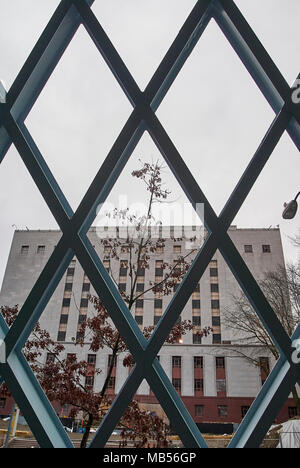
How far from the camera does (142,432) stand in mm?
2492

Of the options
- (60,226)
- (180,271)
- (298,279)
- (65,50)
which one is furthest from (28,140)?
(298,279)

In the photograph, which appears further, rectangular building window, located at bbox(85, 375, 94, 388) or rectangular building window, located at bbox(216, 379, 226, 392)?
rectangular building window, located at bbox(216, 379, 226, 392)

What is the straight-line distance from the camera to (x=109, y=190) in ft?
4.37

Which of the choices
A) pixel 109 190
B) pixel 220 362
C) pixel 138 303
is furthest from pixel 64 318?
pixel 220 362

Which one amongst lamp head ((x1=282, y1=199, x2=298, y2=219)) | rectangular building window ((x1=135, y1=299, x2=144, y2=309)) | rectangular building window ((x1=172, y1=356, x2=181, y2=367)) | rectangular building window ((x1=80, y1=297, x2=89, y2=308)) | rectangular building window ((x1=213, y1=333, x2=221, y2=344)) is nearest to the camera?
rectangular building window ((x1=135, y1=299, x2=144, y2=309))

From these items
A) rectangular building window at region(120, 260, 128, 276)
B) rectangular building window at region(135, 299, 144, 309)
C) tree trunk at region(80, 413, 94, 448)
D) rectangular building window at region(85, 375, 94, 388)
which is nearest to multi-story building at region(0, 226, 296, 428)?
rectangular building window at region(135, 299, 144, 309)

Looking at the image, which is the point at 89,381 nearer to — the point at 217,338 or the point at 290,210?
the point at 290,210

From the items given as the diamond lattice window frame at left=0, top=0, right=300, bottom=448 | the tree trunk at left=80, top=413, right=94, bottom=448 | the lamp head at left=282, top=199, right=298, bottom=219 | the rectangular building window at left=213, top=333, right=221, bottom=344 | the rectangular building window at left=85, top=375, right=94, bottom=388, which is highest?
the rectangular building window at left=213, top=333, right=221, bottom=344

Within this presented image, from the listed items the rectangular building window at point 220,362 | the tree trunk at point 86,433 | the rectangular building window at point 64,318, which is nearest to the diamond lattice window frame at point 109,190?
the tree trunk at point 86,433

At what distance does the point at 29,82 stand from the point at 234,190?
106 cm

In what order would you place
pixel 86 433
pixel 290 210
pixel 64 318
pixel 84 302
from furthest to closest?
pixel 64 318
pixel 84 302
pixel 290 210
pixel 86 433

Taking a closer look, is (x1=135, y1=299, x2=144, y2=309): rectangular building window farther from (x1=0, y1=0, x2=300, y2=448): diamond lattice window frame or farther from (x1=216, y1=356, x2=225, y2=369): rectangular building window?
(x1=216, y1=356, x2=225, y2=369): rectangular building window

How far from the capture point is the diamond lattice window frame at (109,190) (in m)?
1.00

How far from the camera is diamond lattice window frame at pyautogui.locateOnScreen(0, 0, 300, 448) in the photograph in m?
1.00
